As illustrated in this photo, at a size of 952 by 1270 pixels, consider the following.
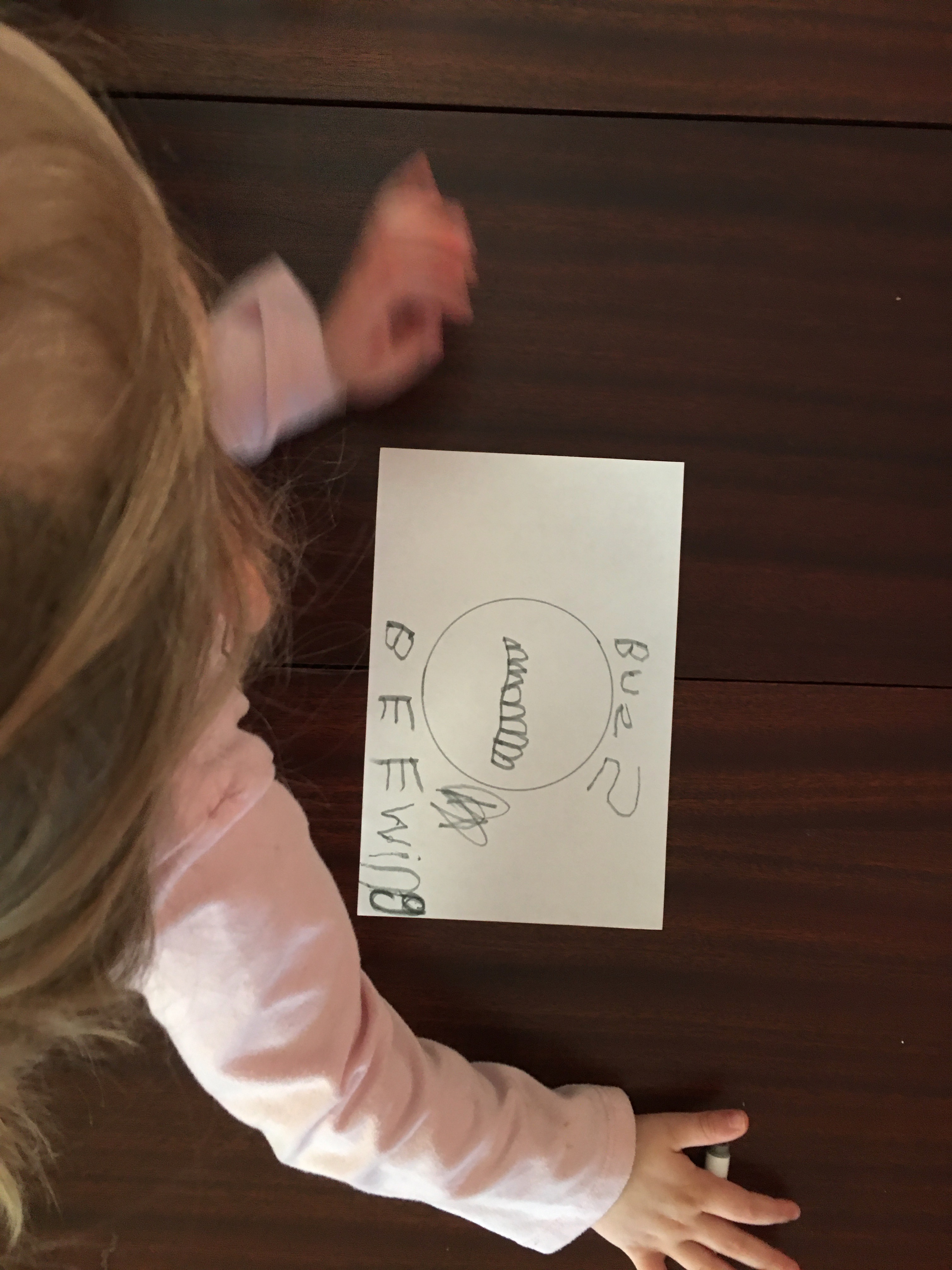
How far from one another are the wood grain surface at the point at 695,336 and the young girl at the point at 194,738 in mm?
23

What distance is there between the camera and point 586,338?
1.48 feet

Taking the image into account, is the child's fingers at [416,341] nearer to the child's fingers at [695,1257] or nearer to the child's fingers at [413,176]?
the child's fingers at [413,176]

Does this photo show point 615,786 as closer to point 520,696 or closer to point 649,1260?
point 520,696

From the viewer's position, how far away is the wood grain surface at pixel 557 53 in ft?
1.48

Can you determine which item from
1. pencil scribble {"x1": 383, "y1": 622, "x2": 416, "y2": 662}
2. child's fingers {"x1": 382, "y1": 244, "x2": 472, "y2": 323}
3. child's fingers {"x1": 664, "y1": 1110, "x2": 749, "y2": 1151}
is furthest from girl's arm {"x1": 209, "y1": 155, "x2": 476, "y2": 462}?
child's fingers {"x1": 664, "y1": 1110, "x2": 749, "y2": 1151}

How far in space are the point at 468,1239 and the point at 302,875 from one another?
0.22m

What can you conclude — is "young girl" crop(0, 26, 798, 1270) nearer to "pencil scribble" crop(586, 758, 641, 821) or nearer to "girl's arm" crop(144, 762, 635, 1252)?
"girl's arm" crop(144, 762, 635, 1252)

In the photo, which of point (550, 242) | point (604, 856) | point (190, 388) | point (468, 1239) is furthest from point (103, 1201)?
point (550, 242)

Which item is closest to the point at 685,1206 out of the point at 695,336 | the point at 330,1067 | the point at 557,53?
the point at 330,1067

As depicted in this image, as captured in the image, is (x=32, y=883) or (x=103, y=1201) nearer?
(x=32, y=883)

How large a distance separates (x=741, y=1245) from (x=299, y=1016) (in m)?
0.25

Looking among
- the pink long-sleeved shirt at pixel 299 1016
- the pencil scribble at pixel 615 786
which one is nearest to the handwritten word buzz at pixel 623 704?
the pencil scribble at pixel 615 786

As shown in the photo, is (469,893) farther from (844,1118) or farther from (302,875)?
(844,1118)

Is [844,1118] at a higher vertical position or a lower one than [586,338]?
lower
